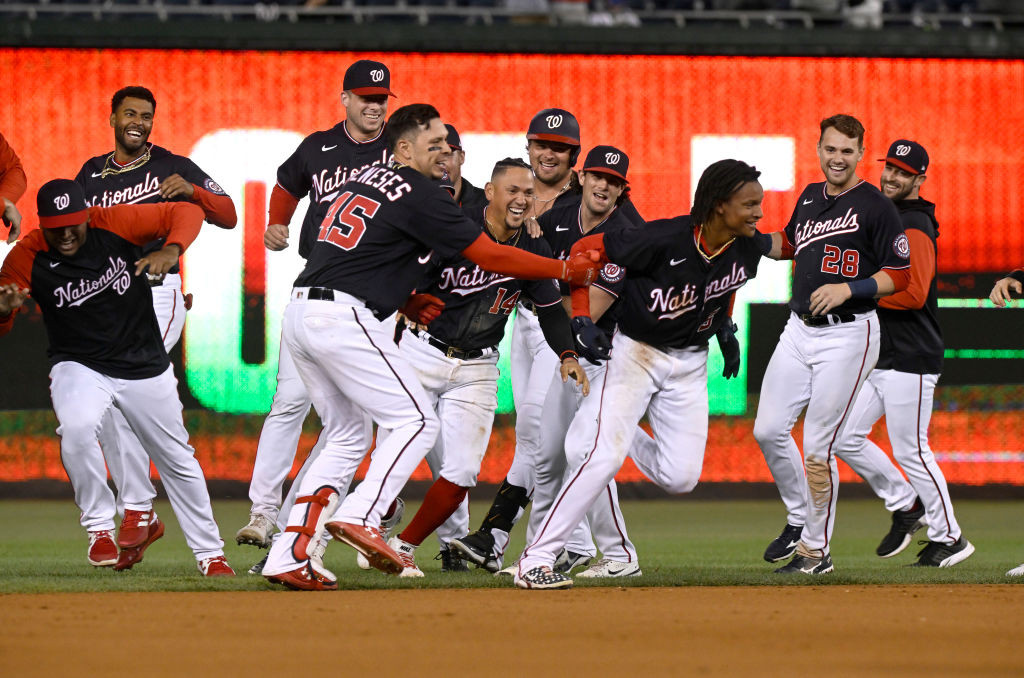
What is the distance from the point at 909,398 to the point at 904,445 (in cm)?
26

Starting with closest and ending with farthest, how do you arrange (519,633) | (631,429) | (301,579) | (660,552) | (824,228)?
(519,633) → (301,579) → (631,429) → (824,228) → (660,552)

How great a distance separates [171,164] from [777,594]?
3.95m

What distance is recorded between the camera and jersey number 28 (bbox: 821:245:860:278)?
656 centimetres

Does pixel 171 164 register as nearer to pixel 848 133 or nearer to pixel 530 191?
pixel 530 191

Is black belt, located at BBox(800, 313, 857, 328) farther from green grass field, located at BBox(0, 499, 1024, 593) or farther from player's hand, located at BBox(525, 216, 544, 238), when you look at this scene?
player's hand, located at BBox(525, 216, 544, 238)

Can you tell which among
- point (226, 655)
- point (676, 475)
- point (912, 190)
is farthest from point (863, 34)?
point (226, 655)

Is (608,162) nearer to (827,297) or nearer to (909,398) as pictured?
(827,297)

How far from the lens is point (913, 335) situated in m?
7.34

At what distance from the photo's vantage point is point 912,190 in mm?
7453

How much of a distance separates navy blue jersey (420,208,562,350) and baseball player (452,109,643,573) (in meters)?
0.39

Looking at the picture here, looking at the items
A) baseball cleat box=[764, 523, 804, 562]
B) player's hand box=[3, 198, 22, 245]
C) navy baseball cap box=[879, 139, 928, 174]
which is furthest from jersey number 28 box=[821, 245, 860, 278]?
player's hand box=[3, 198, 22, 245]

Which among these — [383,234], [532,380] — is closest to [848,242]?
[532,380]

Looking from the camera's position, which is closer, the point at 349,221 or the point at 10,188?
the point at 349,221

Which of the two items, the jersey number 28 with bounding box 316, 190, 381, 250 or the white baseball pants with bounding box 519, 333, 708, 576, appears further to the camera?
the white baseball pants with bounding box 519, 333, 708, 576
